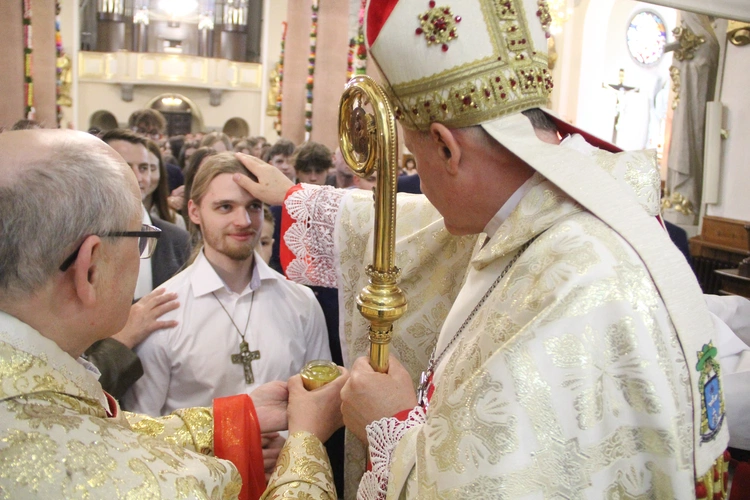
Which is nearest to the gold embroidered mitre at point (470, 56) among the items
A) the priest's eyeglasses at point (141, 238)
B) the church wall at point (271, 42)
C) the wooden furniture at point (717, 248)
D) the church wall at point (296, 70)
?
the priest's eyeglasses at point (141, 238)

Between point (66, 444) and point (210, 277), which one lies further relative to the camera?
point (210, 277)

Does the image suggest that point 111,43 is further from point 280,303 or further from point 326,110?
point 280,303

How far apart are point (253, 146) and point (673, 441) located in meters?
7.74

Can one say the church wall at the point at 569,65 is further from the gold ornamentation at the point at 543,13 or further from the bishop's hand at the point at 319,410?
the bishop's hand at the point at 319,410

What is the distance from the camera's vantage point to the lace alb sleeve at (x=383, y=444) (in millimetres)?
1279

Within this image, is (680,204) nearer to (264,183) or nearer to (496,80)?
(264,183)

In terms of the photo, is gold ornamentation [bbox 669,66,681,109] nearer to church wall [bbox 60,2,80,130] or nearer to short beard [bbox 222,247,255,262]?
short beard [bbox 222,247,255,262]

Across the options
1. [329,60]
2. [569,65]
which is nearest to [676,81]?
[329,60]

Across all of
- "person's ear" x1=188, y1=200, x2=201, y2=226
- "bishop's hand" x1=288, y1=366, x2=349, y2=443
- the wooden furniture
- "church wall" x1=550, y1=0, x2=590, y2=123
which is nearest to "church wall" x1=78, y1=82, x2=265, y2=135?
"church wall" x1=550, y1=0, x2=590, y2=123

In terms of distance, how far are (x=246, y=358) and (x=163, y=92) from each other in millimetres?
23703

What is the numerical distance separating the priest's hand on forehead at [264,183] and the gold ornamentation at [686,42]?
6025 mm

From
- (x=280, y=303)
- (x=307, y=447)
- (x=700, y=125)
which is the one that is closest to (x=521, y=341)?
(x=307, y=447)

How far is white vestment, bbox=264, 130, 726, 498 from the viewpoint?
104cm

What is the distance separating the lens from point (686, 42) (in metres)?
6.79
